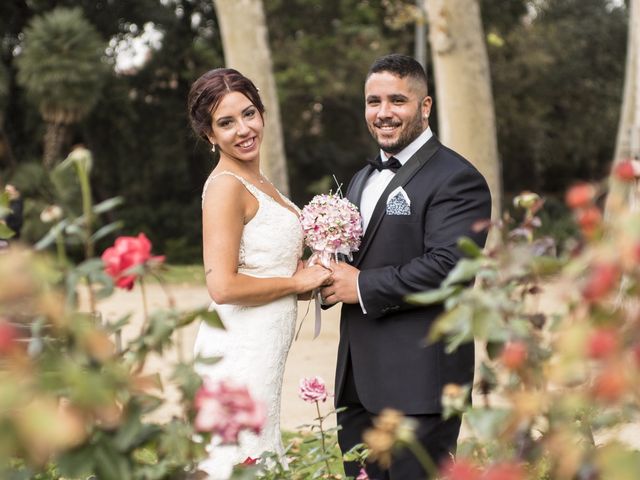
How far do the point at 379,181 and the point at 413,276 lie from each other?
1.80 ft

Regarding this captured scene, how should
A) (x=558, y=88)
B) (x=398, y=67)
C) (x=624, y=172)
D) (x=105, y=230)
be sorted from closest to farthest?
1. (x=624, y=172)
2. (x=105, y=230)
3. (x=398, y=67)
4. (x=558, y=88)

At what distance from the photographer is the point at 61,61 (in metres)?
17.5

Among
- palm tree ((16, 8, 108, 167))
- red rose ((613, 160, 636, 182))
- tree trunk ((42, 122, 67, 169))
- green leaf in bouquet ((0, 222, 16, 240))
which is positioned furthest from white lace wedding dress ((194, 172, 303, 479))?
tree trunk ((42, 122, 67, 169))

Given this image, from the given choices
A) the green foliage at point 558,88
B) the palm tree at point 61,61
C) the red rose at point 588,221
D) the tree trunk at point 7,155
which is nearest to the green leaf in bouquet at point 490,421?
the red rose at point 588,221

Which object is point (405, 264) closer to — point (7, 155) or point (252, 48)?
point (252, 48)

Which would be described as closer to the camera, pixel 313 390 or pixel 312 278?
pixel 313 390

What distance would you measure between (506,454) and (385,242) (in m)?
1.85

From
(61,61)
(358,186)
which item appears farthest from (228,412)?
(61,61)

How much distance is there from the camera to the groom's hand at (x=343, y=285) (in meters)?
3.57

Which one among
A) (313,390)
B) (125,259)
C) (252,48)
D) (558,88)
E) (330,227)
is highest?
(252,48)

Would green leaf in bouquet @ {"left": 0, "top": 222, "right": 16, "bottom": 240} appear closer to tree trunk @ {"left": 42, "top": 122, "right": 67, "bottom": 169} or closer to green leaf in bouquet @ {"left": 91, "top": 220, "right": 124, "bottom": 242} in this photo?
green leaf in bouquet @ {"left": 91, "top": 220, "right": 124, "bottom": 242}

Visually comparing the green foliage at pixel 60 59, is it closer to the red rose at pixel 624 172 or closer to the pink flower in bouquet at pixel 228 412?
the pink flower in bouquet at pixel 228 412

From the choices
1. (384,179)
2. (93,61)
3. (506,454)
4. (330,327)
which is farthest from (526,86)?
(506,454)

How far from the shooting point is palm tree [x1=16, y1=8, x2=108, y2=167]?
1752cm
